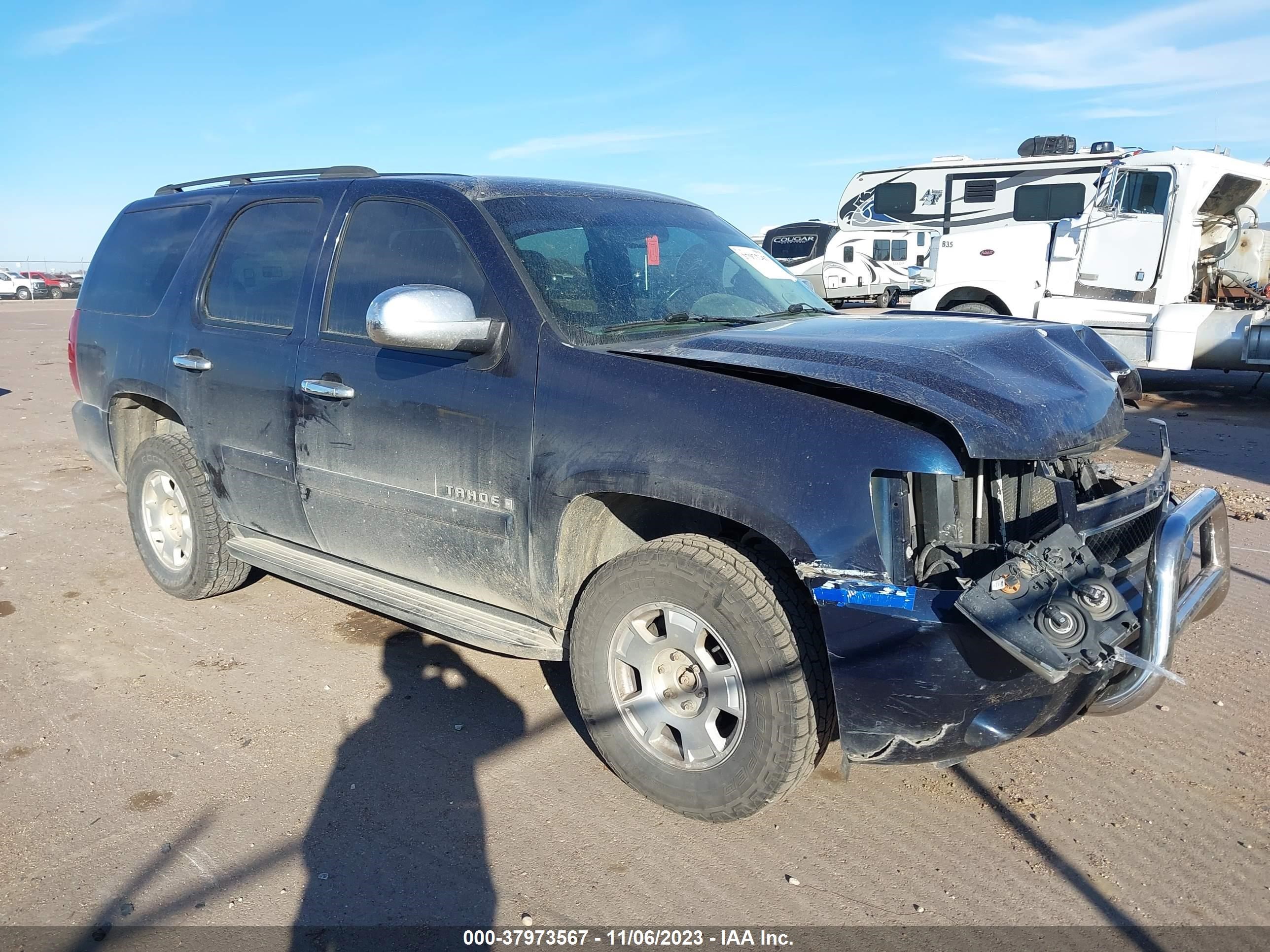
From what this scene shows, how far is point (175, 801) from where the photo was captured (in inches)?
125

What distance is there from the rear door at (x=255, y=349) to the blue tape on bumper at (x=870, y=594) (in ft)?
8.03

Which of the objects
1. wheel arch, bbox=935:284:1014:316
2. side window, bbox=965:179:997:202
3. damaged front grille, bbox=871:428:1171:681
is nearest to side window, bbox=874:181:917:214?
side window, bbox=965:179:997:202

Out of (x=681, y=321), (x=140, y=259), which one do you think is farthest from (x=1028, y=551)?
(x=140, y=259)

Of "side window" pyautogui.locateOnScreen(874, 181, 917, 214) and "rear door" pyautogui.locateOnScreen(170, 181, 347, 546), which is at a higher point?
"side window" pyautogui.locateOnScreen(874, 181, 917, 214)

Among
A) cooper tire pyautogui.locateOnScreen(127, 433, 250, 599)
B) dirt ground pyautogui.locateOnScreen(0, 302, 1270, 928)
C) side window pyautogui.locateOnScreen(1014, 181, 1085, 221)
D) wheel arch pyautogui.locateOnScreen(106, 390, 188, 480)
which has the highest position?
side window pyautogui.locateOnScreen(1014, 181, 1085, 221)

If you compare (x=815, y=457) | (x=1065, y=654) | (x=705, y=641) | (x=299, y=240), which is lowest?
(x=705, y=641)

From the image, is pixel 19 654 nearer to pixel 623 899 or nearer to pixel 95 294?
pixel 95 294

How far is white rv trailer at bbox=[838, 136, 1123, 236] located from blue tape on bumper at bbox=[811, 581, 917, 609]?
13.8 meters

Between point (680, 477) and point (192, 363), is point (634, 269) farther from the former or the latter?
point (192, 363)

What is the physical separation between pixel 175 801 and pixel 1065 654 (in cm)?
278

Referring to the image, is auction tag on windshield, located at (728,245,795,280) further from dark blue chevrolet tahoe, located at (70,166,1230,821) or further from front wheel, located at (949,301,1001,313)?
front wheel, located at (949,301,1001,313)

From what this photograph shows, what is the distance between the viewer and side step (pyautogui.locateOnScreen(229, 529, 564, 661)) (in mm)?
3334

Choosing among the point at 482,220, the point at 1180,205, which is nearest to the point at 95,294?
the point at 482,220

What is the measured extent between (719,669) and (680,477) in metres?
0.59
